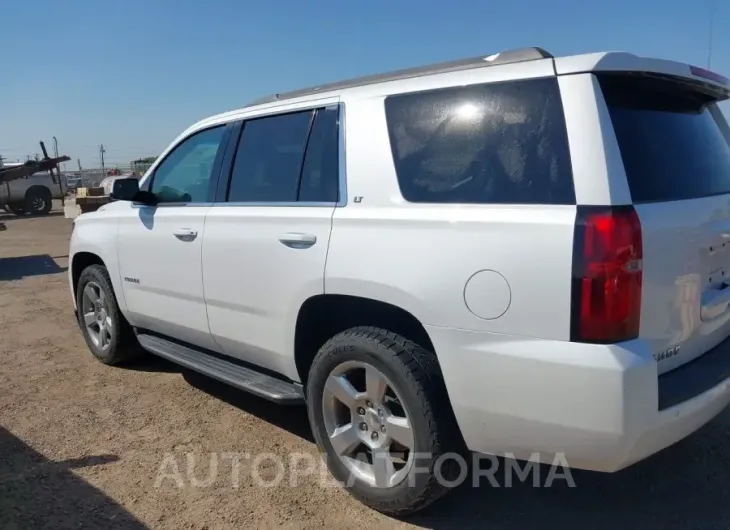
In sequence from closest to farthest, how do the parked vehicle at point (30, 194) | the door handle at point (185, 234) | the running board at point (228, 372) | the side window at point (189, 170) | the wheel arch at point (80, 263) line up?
the running board at point (228, 372), the door handle at point (185, 234), the side window at point (189, 170), the wheel arch at point (80, 263), the parked vehicle at point (30, 194)

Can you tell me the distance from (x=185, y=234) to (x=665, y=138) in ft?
8.90

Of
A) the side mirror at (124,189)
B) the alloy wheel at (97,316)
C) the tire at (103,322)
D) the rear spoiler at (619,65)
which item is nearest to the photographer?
the rear spoiler at (619,65)

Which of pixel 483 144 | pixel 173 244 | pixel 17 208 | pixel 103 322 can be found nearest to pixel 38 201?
pixel 17 208

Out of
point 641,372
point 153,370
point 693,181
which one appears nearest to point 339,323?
point 641,372

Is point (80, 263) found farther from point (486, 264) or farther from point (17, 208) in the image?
point (17, 208)

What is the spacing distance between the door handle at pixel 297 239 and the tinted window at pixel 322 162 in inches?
8.1

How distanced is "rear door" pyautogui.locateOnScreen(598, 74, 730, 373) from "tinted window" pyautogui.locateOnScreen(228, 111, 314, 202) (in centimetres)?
166

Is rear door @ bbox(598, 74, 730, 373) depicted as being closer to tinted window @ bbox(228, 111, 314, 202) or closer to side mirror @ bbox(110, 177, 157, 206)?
tinted window @ bbox(228, 111, 314, 202)

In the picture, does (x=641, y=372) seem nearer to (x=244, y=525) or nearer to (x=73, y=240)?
(x=244, y=525)

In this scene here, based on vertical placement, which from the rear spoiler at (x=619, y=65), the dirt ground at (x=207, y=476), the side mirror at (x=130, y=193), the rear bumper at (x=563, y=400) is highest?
the rear spoiler at (x=619, y=65)

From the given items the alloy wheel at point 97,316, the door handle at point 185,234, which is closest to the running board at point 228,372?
the alloy wheel at point 97,316

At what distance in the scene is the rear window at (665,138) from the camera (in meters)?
2.42

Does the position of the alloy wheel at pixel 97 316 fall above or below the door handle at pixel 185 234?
below

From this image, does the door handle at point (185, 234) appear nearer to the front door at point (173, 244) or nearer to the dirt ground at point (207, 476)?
the front door at point (173, 244)
